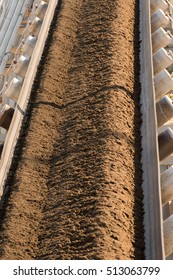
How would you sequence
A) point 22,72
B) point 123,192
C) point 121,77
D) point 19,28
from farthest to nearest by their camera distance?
point 19,28 → point 22,72 → point 121,77 → point 123,192

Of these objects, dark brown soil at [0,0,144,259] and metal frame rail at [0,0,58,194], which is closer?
dark brown soil at [0,0,144,259]

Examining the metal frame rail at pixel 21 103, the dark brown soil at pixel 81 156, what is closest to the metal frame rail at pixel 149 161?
the dark brown soil at pixel 81 156

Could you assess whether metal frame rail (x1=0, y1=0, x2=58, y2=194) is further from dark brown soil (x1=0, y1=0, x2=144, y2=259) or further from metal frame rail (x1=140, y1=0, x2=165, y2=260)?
metal frame rail (x1=140, y1=0, x2=165, y2=260)

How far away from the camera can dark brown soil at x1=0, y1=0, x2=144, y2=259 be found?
11695mm

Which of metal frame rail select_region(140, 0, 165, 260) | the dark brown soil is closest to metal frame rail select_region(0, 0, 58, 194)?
the dark brown soil

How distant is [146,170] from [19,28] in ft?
43.1

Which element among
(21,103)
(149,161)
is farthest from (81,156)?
(21,103)

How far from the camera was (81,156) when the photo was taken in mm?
13633

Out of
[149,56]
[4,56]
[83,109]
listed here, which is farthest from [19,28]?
[83,109]

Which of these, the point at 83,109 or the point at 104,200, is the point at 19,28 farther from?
the point at 104,200

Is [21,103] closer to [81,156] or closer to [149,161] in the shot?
[81,156]

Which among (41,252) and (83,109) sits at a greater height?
(83,109)

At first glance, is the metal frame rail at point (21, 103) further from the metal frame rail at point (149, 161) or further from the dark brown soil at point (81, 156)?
the metal frame rail at point (149, 161)

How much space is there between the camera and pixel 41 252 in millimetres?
11664
